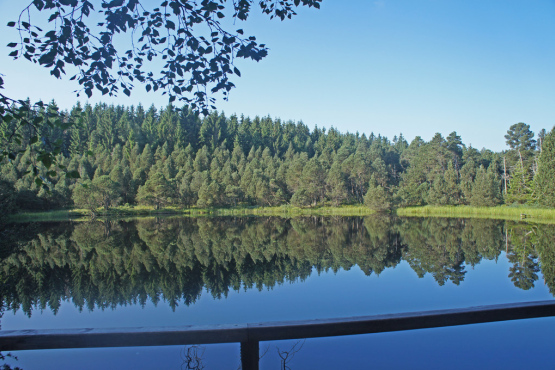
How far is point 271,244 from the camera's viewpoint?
802 inches

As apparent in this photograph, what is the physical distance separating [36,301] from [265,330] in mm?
9600

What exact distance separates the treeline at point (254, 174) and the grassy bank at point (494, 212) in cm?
248

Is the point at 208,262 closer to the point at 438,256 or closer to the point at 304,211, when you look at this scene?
the point at 438,256

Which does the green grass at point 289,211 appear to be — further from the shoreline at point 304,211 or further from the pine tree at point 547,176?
the pine tree at point 547,176

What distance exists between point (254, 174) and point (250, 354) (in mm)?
66665

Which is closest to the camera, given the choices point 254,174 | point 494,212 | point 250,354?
point 250,354

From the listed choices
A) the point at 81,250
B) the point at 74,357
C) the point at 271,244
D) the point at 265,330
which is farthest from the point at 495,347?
the point at 81,250

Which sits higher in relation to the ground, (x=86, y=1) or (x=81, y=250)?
(x=86, y=1)

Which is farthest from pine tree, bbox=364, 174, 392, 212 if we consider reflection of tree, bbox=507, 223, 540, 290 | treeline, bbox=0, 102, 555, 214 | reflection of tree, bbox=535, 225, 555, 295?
reflection of tree, bbox=507, 223, 540, 290

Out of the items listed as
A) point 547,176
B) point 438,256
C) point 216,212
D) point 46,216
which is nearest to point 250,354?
point 438,256

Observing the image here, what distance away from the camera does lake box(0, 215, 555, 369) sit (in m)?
5.08

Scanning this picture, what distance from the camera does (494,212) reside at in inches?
1777

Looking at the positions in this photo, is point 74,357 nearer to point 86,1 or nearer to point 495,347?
point 86,1

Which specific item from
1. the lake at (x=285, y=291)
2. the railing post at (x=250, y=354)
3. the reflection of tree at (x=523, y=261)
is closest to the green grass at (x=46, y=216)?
the lake at (x=285, y=291)
